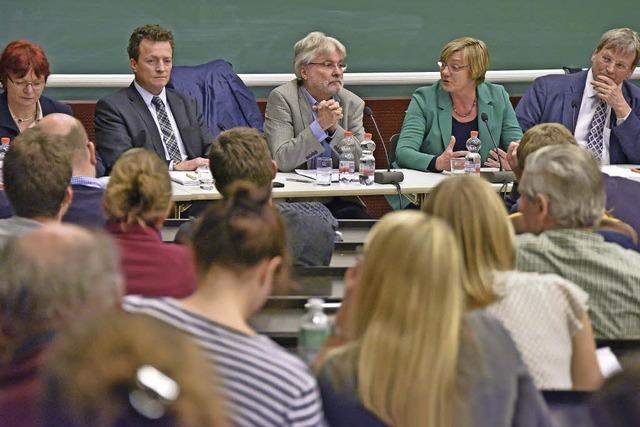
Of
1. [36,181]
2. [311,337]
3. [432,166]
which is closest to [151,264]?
[36,181]

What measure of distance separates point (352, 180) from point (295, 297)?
2445 mm

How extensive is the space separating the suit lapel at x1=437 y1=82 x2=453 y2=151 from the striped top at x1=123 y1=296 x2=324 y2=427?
155 inches

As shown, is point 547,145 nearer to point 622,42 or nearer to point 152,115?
point 622,42

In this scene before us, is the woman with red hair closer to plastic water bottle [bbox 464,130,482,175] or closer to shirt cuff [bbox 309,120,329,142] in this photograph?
shirt cuff [bbox 309,120,329,142]

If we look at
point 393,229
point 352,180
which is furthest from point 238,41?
point 393,229

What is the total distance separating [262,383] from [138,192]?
123 cm

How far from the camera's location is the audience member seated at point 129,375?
1374mm

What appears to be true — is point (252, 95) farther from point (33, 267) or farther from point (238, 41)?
point (33, 267)

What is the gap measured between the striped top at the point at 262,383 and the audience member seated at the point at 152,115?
355cm

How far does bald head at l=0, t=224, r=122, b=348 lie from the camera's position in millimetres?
1892

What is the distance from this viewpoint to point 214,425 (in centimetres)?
138

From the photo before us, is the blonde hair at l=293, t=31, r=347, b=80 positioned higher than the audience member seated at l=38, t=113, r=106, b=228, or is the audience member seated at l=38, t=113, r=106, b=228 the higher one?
the blonde hair at l=293, t=31, r=347, b=80

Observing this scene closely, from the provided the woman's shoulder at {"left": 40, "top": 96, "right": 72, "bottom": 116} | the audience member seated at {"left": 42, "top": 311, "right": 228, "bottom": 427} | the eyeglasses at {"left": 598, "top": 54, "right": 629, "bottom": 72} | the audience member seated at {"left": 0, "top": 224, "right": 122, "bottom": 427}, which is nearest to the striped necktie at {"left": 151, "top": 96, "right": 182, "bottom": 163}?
the woman's shoulder at {"left": 40, "top": 96, "right": 72, "bottom": 116}

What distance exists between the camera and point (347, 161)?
215 inches
